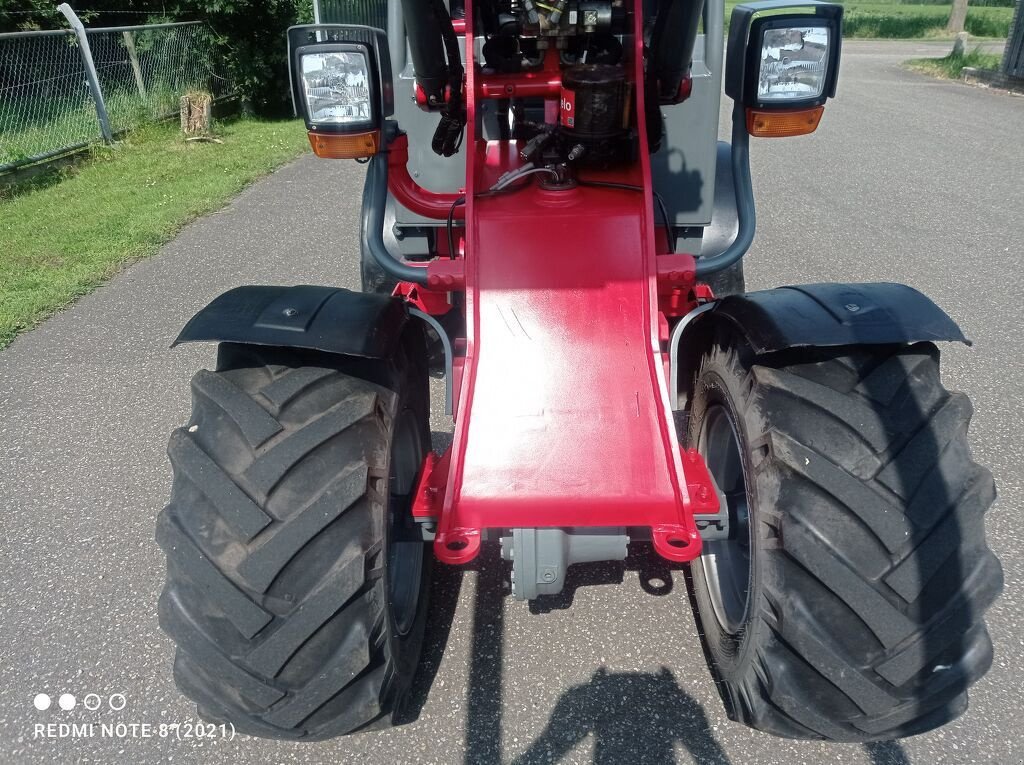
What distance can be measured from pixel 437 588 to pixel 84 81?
30.8 feet

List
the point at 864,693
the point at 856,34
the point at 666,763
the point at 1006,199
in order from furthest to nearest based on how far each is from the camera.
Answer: the point at 856,34 < the point at 1006,199 < the point at 666,763 < the point at 864,693

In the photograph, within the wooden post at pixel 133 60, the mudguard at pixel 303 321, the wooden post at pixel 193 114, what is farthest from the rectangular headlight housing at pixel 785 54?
the wooden post at pixel 133 60

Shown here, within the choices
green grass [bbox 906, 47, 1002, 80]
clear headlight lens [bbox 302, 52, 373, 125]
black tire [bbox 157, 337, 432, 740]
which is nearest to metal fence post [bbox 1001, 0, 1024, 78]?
green grass [bbox 906, 47, 1002, 80]

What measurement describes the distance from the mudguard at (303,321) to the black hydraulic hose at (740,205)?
93cm

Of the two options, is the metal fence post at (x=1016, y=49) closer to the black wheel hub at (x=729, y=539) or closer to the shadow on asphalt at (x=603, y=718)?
the black wheel hub at (x=729, y=539)

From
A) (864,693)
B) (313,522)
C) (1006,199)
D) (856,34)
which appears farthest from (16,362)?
(856,34)

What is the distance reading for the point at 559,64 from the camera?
87.6 inches

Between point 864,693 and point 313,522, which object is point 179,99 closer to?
point 313,522

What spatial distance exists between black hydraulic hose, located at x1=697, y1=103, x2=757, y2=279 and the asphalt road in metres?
1.11

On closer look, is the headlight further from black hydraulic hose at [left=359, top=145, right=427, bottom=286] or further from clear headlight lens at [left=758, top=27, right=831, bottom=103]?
clear headlight lens at [left=758, top=27, right=831, bottom=103]

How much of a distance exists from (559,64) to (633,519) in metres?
1.38

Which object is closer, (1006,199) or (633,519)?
(633,519)

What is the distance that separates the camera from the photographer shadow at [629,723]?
2013 mm

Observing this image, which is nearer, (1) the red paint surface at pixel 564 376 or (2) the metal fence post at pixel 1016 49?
(1) the red paint surface at pixel 564 376
